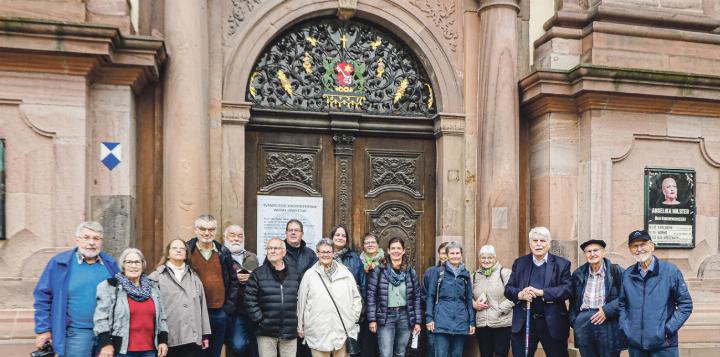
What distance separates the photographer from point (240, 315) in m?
6.50

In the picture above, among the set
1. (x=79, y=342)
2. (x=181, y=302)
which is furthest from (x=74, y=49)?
(x=79, y=342)

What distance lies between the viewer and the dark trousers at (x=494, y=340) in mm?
7031

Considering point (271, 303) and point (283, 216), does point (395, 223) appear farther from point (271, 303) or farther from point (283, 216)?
point (271, 303)

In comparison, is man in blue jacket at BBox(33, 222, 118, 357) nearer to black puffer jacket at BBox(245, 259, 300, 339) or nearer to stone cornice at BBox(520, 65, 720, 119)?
black puffer jacket at BBox(245, 259, 300, 339)

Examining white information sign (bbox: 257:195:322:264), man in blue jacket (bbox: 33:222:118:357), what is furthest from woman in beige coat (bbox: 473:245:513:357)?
man in blue jacket (bbox: 33:222:118:357)

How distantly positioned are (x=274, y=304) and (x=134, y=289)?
1.27 meters

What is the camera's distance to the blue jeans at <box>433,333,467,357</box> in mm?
6914

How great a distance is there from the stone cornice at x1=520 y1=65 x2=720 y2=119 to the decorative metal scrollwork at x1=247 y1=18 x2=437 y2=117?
1266 mm

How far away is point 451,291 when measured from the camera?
6.85m

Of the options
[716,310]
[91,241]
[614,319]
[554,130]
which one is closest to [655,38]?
[554,130]

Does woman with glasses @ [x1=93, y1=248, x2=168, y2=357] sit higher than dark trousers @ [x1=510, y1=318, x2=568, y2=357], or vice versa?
woman with glasses @ [x1=93, y1=248, x2=168, y2=357]

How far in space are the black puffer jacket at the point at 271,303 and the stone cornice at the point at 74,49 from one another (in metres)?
2.21

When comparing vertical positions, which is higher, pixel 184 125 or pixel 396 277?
pixel 184 125

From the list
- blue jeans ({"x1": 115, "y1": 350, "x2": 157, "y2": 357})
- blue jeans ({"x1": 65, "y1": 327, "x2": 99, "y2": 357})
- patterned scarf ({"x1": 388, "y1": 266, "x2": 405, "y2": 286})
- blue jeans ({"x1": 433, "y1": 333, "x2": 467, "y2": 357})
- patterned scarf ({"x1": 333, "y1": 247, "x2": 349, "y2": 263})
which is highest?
patterned scarf ({"x1": 333, "y1": 247, "x2": 349, "y2": 263})
